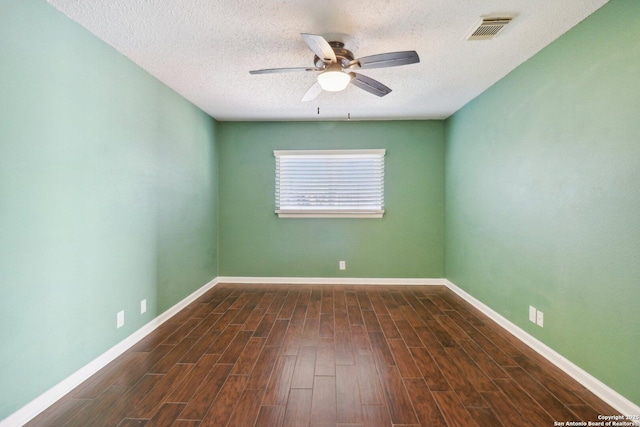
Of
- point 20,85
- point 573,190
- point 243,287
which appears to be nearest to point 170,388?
point 20,85

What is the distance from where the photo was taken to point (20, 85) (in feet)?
5.11

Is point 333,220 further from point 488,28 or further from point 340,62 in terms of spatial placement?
point 488,28

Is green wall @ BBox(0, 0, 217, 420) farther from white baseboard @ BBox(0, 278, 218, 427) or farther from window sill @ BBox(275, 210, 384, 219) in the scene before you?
window sill @ BBox(275, 210, 384, 219)

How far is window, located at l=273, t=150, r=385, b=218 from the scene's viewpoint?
13.8 feet

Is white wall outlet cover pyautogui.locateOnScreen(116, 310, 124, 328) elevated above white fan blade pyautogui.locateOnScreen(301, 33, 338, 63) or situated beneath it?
situated beneath

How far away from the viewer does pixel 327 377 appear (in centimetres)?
197

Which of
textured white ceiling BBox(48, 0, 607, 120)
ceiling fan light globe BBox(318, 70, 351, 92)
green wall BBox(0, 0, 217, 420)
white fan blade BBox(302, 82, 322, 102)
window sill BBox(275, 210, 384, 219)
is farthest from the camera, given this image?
window sill BBox(275, 210, 384, 219)

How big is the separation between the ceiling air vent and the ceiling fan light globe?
3.05ft

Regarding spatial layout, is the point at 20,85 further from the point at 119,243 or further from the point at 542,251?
the point at 542,251

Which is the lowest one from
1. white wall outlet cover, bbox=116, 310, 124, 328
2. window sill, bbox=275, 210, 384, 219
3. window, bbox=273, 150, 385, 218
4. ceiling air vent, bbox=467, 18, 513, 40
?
white wall outlet cover, bbox=116, 310, 124, 328

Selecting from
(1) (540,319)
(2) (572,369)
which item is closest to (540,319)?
(1) (540,319)

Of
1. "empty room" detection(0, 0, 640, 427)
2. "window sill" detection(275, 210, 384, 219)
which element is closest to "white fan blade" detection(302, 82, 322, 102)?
"empty room" detection(0, 0, 640, 427)

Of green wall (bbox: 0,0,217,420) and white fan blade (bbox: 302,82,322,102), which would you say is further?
white fan blade (bbox: 302,82,322,102)

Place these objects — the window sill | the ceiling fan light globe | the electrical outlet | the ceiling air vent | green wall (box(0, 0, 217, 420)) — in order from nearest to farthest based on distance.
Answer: green wall (box(0, 0, 217, 420))
the ceiling air vent
the ceiling fan light globe
the electrical outlet
the window sill
